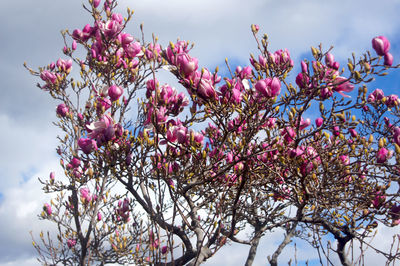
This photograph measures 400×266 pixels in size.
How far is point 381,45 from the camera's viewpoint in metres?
2.30

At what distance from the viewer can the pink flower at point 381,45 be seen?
2307 millimetres

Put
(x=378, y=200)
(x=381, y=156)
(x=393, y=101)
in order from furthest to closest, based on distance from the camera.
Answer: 1. (x=393, y=101)
2. (x=378, y=200)
3. (x=381, y=156)

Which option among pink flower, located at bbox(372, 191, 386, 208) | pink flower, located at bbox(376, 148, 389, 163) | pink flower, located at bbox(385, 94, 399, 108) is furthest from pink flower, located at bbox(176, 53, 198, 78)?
pink flower, located at bbox(385, 94, 399, 108)

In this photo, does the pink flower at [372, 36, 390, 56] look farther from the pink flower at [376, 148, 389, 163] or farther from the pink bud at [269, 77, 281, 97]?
the pink flower at [376, 148, 389, 163]

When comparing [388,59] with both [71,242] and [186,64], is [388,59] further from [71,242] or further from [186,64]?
[71,242]

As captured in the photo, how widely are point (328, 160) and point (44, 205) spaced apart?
5098 millimetres

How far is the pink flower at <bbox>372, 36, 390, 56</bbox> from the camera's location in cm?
231

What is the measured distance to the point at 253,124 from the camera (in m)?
2.55

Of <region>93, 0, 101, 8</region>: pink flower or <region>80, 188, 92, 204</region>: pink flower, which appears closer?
<region>93, 0, 101, 8</region>: pink flower

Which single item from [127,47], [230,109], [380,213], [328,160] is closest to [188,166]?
[230,109]

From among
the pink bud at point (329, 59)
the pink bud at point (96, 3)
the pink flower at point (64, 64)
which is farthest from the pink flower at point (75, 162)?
the pink bud at point (329, 59)

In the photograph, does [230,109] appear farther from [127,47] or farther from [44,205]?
[44,205]

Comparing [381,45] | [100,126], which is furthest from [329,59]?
[100,126]

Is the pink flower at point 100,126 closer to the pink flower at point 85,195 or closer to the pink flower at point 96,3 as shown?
the pink flower at point 96,3
